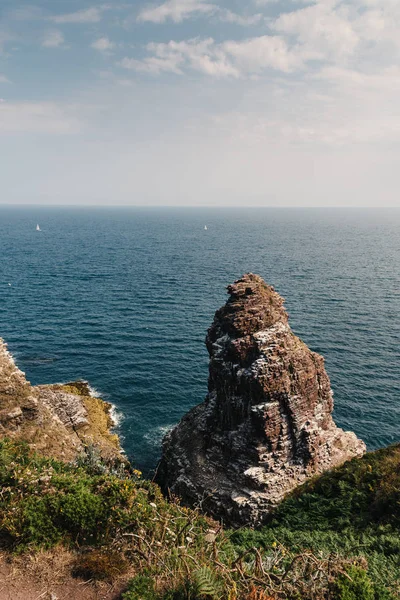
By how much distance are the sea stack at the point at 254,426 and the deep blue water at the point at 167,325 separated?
11.5 metres

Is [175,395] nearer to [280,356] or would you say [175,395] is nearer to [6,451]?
[280,356]

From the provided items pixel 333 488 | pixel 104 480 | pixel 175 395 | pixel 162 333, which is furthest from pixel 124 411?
pixel 104 480

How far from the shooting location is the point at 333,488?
2778cm

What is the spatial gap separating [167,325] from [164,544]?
69.1 meters

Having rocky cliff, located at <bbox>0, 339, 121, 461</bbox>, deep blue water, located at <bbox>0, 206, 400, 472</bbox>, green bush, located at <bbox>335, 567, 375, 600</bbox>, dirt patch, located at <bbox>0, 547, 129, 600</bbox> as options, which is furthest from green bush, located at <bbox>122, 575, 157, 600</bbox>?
deep blue water, located at <bbox>0, 206, 400, 472</bbox>

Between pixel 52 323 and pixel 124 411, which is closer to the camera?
pixel 124 411

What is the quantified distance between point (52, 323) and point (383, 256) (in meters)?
140

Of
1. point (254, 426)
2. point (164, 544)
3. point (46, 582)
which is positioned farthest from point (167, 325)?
point (46, 582)

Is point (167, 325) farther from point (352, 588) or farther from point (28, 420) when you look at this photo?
point (352, 588)

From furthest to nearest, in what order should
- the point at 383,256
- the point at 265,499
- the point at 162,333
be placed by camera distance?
the point at 383,256 < the point at 162,333 < the point at 265,499

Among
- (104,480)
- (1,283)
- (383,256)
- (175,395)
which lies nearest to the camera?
(104,480)

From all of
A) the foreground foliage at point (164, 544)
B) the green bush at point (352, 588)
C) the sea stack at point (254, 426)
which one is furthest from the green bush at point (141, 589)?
the sea stack at point (254, 426)

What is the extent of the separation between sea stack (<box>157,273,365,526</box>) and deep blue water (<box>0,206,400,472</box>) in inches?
452

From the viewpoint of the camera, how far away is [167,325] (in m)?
82.7
